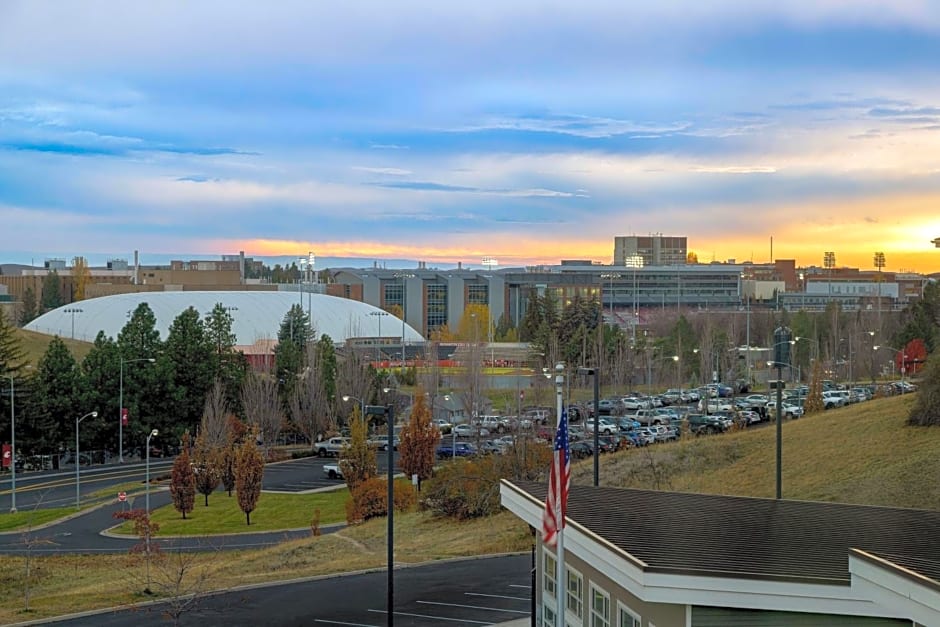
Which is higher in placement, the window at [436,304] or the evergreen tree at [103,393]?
the window at [436,304]

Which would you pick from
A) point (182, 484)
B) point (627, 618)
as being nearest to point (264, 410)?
point (182, 484)

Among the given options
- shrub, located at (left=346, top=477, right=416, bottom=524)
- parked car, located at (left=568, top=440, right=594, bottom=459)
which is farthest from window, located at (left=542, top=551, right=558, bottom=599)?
parked car, located at (left=568, top=440, right=594, bottom=459)

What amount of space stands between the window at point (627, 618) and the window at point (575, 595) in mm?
1953

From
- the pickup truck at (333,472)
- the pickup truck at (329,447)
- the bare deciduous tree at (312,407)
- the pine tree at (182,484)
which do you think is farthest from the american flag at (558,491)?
the bare deciduous tree at (312,407)

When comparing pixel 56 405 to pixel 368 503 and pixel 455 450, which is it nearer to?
pixel 455 450

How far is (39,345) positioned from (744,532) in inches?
3795

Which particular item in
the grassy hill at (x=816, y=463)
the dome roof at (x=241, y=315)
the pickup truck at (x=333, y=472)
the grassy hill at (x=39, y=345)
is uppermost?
the dome roof at (x=241, y=315)

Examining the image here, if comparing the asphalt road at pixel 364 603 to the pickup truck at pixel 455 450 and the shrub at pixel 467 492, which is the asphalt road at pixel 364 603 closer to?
the shrub at pixel 467 492

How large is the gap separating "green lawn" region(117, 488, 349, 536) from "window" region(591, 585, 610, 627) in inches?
1213

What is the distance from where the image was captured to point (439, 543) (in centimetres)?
3747

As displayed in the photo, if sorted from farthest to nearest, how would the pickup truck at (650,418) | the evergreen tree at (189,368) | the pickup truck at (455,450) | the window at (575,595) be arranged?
the evergreen tree at (189,368), the pickup truck at (650,418), the pickup truck at (455,450), the window at (575,595)

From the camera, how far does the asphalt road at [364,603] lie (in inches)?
979

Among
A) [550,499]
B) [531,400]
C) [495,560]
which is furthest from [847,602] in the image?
[531,400]

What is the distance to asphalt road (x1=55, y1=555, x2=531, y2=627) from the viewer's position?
24859 mm
